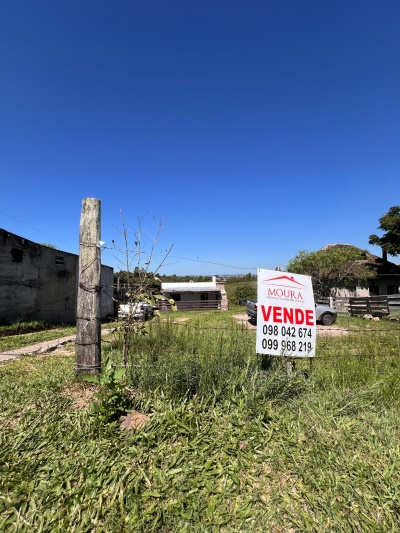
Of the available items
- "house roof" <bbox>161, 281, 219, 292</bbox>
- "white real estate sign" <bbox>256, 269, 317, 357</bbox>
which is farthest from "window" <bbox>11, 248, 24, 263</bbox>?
"house roof" <bbox>161, 281, 219, 292</bbox>

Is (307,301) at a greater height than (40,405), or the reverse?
(307,301)

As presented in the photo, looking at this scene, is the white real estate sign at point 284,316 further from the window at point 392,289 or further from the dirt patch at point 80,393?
the window at point 392,289

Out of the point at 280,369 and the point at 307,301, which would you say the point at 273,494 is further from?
the point at 307,301

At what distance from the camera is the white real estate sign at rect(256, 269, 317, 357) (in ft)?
11.8

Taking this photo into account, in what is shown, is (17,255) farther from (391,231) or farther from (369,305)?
(391,231)

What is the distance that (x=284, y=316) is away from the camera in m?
3.68

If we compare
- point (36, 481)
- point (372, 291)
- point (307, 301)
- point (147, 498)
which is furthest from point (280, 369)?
point (372, 291)

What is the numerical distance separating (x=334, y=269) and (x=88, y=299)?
26.2m

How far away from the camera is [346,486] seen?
192 centimetres

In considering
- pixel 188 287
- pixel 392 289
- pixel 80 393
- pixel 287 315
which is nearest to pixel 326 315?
pixel 287 315

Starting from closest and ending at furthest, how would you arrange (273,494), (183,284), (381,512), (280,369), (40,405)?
(381,512)
(273,494)
(40,405)
(280,369)
(183,284)

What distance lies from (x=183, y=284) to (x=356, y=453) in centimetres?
3443

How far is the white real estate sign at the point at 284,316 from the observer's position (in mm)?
3598

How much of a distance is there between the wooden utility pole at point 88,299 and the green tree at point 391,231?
2967 centimetres
